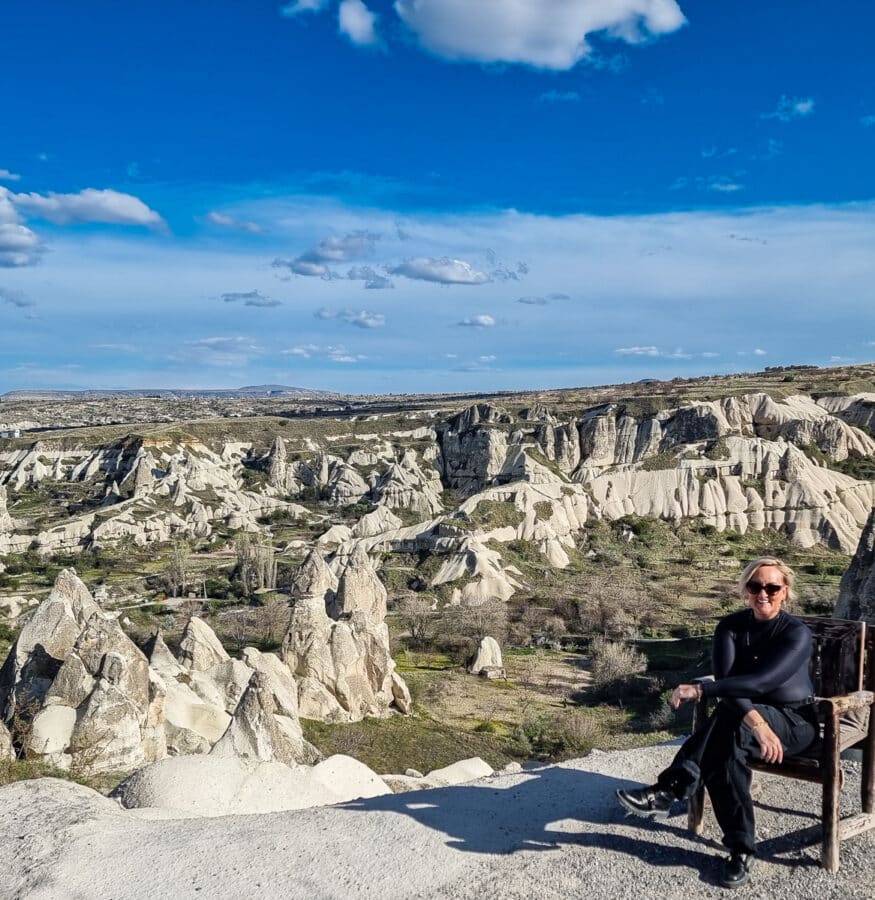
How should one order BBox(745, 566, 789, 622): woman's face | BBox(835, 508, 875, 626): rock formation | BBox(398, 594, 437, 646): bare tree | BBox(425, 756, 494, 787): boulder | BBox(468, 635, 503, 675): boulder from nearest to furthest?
1. BBox(745, 566, 789, 622): woman's face
2. BBox(425, 756, 494, 787): boulder
3. BBox(835, 508, 875, 626): rock formation
4. BBox(468, 635, 503, 675): boulder
5. BBox(398, 594, 437, 646): bare tree

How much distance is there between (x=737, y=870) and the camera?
16.1ft

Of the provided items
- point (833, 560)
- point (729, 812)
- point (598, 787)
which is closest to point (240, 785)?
point (598, 787)

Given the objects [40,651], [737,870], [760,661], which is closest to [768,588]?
[760,661]

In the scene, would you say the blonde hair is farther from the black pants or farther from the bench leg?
the bench leg

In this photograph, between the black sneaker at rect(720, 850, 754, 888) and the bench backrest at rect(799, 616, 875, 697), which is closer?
the black sneaker at rect(720, 850, 754, 888)

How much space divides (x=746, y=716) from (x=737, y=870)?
0.95 meters

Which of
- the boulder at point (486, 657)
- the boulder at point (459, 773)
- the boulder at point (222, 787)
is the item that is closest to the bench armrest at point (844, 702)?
the boulder at point (222, 787)

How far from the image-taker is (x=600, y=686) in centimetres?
2920

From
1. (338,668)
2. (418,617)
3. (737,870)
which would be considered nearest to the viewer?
(737,870)

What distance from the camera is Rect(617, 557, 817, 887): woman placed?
494cm

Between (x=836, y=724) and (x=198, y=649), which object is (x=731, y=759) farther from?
(x=198, y=649)

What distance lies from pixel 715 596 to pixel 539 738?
25735 millimetres

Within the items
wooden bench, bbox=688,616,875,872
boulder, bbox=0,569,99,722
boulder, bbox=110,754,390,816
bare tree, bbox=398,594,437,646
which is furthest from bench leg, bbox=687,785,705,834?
bare tree, bbox=398,594,437,646

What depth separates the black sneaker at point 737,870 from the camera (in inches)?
193
